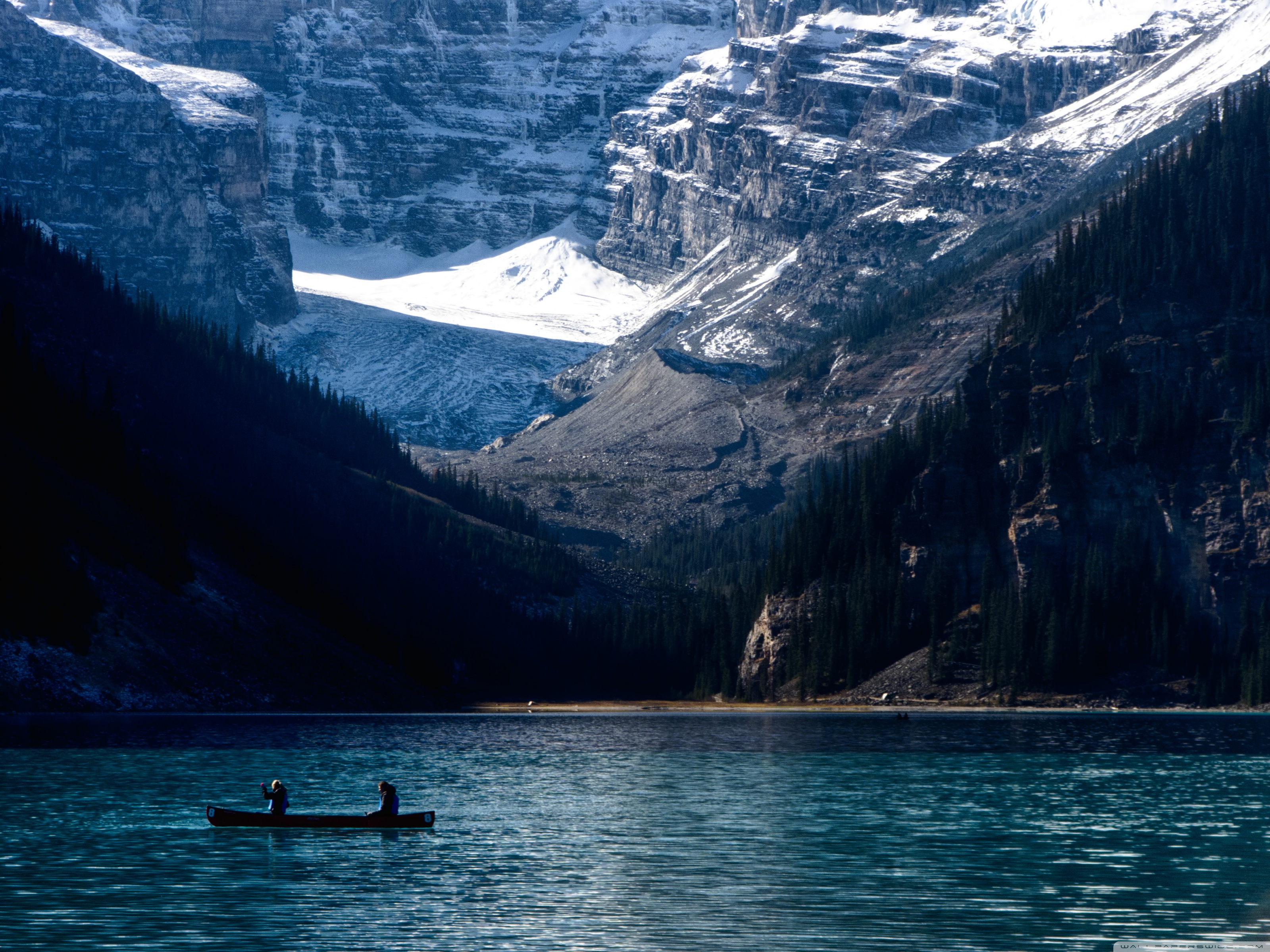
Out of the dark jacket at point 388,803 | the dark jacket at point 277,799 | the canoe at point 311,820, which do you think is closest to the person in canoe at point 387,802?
the dark jacket at point 388,803

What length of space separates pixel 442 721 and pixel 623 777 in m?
72.0

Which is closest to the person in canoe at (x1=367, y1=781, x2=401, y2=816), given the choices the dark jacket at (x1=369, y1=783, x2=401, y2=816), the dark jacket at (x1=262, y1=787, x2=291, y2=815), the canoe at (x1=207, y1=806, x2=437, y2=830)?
the dark jacket at (x1=369, y1=783, x2=401, y2=816)

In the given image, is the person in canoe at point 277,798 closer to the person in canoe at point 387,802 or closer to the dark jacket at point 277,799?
the dark jacket at point 277,799

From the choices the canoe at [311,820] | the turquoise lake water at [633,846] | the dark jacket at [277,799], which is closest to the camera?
the turquoise lake water at [633,846]

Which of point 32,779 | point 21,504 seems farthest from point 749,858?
point 21,504

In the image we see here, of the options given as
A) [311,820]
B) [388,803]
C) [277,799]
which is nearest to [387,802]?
Result: [388,803]

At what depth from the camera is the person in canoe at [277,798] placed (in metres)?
92.3

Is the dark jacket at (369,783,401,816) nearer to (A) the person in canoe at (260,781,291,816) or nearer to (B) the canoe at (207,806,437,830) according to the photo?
(B) the canoe at (207,806,437,830)

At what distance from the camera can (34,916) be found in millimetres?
68812

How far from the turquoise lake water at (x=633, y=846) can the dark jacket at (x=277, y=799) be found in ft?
4.83

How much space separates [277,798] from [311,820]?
210 cm

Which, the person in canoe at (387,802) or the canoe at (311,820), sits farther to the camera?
the person in canoe at (387,802)

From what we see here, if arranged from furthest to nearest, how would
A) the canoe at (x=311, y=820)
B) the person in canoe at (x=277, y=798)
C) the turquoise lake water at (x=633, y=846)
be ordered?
the person in canoe at (x=277, y=798) < the canoe at (x=311, y=820) < the turquoise lake water at (x=633, y=846)

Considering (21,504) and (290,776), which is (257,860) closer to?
(290,776)
